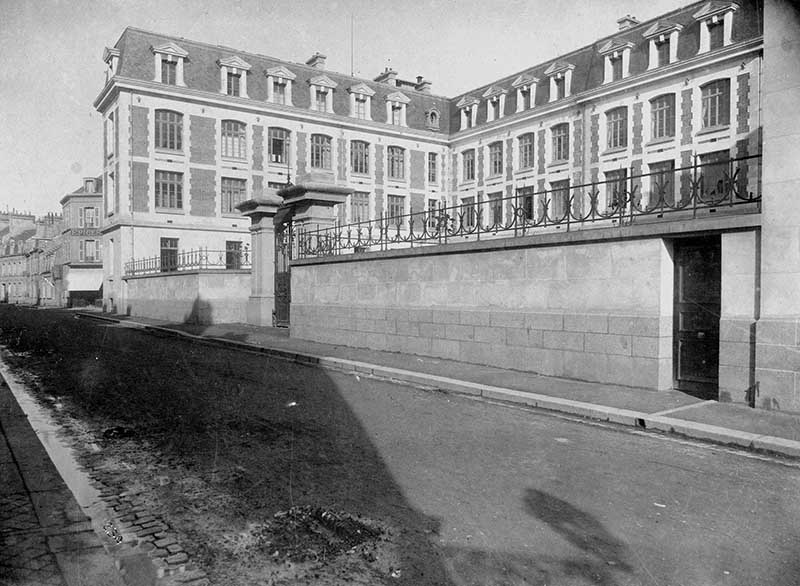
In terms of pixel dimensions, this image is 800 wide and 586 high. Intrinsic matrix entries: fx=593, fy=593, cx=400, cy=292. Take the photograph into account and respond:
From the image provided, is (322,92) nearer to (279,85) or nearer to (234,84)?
(279,85)

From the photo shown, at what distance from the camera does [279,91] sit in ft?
138

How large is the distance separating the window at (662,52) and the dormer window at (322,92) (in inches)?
870

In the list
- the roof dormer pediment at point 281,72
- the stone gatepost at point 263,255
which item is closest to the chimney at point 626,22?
the roof dormer pediment at point 281,72

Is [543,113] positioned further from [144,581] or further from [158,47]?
[144,581]

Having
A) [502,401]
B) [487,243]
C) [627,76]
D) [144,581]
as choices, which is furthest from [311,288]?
[627,76]

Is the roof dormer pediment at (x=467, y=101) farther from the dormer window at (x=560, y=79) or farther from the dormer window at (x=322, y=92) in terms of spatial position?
the dormer window at (x=322, y=92)

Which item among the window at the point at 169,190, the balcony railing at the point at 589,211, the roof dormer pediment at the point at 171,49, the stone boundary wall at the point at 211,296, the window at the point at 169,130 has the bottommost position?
the stone boundary wall at the point at 211,296

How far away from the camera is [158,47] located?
3691 cm

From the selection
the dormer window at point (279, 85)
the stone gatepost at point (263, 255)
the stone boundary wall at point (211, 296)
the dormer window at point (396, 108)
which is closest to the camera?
the stone gatepost at point (263, 255)

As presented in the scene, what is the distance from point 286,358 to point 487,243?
18.5 ft

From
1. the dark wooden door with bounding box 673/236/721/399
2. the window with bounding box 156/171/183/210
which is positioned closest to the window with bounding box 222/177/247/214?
the window with bounding box 156/171/183/210

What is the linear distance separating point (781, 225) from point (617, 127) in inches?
1239

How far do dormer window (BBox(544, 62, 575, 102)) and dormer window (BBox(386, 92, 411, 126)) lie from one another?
38.7 ft

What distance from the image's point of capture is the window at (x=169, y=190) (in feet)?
122
